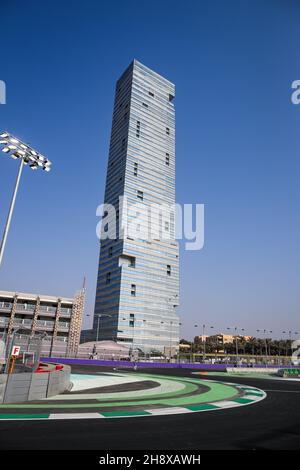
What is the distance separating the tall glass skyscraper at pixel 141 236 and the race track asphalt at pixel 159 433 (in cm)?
11618

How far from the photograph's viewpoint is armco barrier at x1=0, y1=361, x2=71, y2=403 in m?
11.2

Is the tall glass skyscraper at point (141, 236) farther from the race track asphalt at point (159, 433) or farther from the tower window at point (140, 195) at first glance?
the race track asphalt at point (159, 433)

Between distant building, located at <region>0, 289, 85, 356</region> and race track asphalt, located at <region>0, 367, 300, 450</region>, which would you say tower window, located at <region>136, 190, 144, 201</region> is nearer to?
distant building, located at <region>0, 289, 85, 356</region>

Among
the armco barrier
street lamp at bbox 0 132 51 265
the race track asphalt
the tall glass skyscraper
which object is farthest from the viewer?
the tall glass skyscraper

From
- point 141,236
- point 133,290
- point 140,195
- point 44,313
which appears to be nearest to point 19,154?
point 44,313

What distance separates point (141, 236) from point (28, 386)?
420 feet

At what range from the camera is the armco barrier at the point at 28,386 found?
36.6ft

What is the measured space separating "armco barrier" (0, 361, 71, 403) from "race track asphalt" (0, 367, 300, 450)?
332 cm

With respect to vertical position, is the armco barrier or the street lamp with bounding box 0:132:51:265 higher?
the street lamp with bounding box 0:132:51:265

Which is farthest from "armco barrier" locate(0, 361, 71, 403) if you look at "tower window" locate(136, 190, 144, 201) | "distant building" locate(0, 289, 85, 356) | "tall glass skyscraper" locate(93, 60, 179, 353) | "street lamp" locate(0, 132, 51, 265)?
"tower window" locate(136, 190, 144, 201)

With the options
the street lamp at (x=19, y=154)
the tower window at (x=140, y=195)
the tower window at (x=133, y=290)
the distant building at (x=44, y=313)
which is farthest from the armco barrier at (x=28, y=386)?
the tower window at (x=140, y=195)

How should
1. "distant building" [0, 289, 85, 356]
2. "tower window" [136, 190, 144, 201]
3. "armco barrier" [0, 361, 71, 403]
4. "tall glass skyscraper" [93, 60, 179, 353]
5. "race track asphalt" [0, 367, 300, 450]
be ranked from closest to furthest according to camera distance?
"race track asphalt" [0, 367, 300, 450], "armco barrier" [0, 361, 71, 403], "distant building" [0, 289, 85, 356], "tall glass skyscraper" [93, 60, 179, 353], "tower window" [136, 190, 144, 201]

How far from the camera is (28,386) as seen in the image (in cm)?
1196
